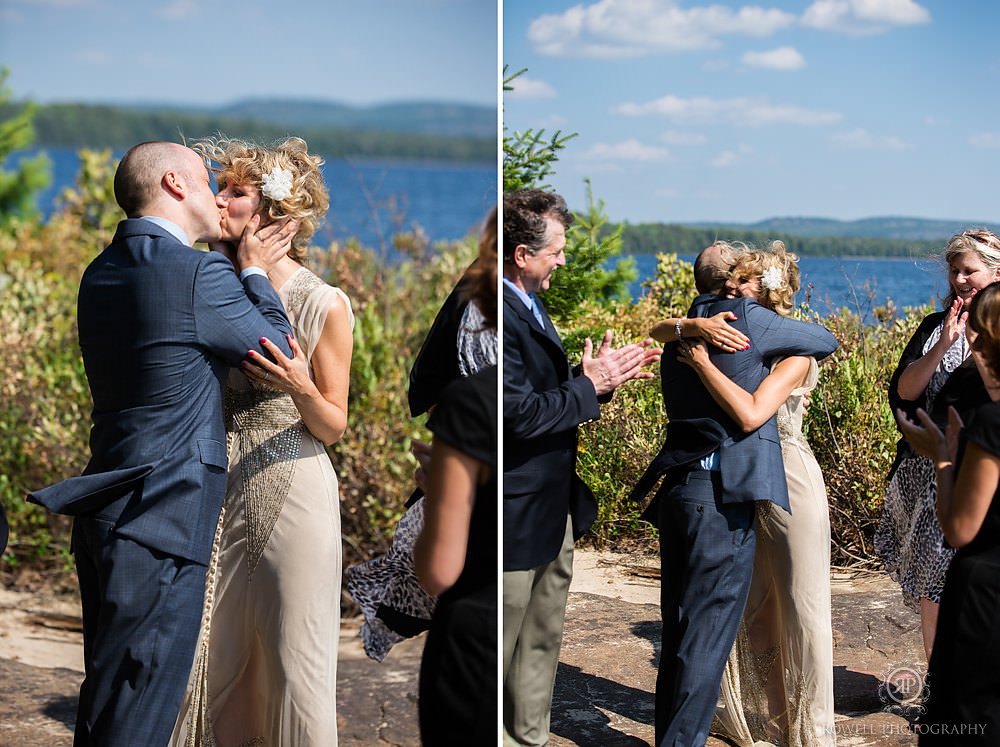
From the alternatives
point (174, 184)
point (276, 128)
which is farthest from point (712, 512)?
point (276, 128)

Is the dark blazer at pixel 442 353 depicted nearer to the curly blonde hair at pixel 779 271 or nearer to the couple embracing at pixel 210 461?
the couple embracing at pixel 210 461

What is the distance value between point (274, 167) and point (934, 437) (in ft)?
5.26

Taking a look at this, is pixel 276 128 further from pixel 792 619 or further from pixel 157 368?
pixel 792 619

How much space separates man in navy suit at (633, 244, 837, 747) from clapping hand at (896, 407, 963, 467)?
312 millimetres

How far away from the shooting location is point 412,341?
17.3 feet

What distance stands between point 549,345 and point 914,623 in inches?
47.4

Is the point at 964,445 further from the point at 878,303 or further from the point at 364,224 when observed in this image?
the point at 364,224

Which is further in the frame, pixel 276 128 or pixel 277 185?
pixel 276 128

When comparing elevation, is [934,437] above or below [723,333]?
below

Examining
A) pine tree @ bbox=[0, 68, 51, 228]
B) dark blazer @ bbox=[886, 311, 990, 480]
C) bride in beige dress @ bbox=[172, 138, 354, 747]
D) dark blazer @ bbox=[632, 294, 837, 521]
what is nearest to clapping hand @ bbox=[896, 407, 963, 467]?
dark blazer @ bbox=[886, 311, 990, 480]

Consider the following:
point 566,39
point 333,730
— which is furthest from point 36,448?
point 566,39

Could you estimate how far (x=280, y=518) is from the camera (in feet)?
8.61

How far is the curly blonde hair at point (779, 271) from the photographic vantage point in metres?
2.73

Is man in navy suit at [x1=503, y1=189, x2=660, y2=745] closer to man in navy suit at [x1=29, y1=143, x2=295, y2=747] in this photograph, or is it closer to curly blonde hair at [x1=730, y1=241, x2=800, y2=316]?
curly blonde hair at [x1=730, y1=241, x2=800, y2=316]
